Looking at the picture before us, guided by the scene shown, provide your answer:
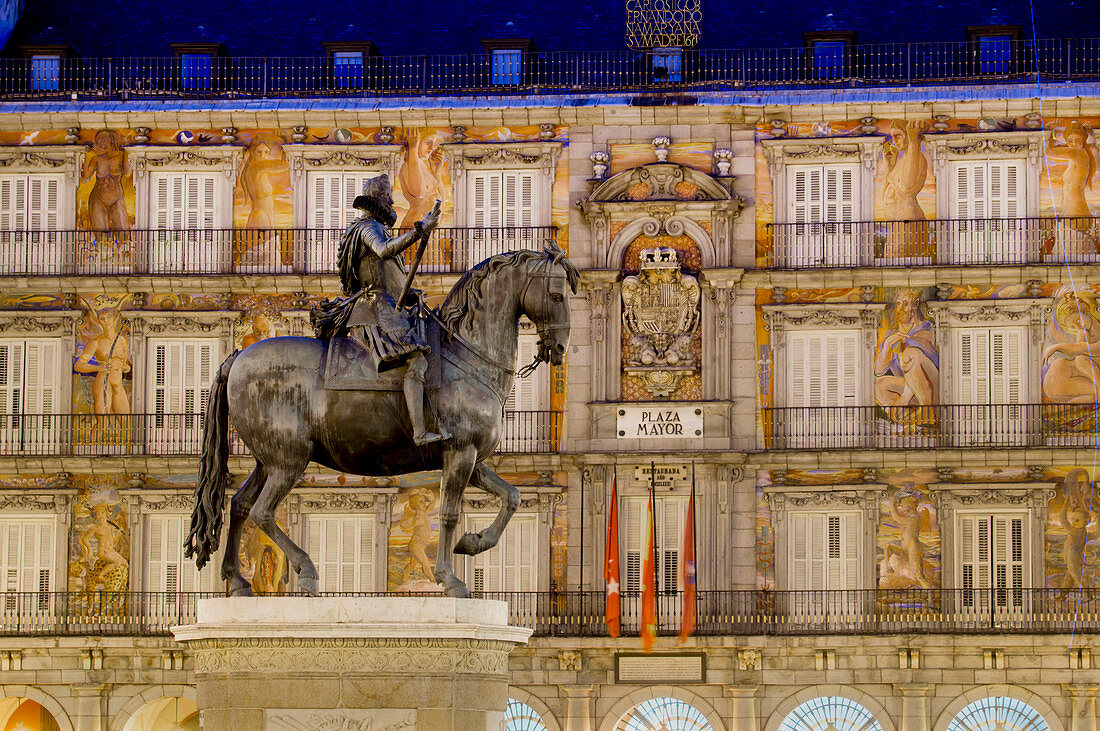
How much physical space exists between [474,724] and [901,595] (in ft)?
77.9

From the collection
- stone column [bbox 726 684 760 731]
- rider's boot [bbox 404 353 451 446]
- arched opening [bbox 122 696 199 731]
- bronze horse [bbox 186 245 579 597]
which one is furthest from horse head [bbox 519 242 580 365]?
arched opening [bbox 122 696 199 731]

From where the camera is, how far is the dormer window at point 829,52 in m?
38.3

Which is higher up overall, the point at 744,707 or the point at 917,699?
the point at 917,699

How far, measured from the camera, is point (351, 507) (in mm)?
37750

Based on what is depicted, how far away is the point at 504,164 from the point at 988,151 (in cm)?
855

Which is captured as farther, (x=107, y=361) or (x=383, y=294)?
(x=107, y=361)

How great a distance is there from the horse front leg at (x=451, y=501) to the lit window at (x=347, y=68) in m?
25.4

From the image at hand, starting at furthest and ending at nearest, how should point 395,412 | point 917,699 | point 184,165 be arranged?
1. point 184,165
2. point 917,699
3. point 395,412

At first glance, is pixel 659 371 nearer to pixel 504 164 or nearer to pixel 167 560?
pixel 504 164

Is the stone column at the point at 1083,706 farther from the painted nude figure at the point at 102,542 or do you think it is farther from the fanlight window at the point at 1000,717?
the painted nude figure at the point at 102,542

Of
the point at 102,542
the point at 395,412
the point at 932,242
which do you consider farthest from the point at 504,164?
the point at 395,412

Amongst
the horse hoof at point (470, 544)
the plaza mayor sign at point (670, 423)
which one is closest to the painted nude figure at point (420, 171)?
the plaza mayor sign at point (670, 423)

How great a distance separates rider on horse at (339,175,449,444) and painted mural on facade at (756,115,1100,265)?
77.4ft

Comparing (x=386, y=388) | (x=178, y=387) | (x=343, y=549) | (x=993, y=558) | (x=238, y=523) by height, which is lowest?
(x=238, y=523)
